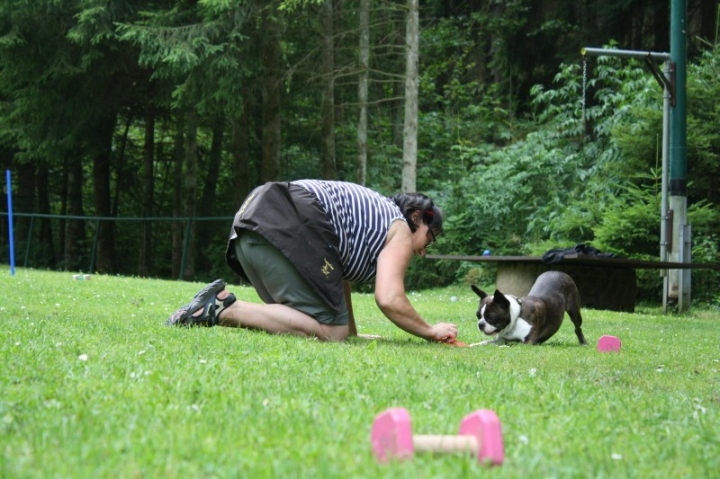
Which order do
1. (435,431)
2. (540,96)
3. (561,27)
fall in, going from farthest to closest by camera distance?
(561,27) → (540,96) → (435,431)

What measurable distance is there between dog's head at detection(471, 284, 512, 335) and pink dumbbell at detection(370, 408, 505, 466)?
466 centimetres

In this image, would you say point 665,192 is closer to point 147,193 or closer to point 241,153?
point 241,153

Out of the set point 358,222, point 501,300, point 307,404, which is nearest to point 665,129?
point 501,300

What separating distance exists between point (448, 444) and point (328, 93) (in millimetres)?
18821

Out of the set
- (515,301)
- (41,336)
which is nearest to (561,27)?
(515,301)

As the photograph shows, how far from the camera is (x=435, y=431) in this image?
3.01 metres

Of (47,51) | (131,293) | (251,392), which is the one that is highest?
(47,51)

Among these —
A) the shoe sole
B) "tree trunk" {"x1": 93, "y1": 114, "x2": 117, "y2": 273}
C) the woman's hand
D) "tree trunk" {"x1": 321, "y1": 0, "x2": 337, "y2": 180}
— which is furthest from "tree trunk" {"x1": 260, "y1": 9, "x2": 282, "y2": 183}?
the woman's hand

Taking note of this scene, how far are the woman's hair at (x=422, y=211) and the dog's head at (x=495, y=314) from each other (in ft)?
3.39

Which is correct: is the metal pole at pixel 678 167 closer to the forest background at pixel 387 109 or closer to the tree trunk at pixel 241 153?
the forest background at pixel 387 109

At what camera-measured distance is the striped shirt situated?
20.4 ft

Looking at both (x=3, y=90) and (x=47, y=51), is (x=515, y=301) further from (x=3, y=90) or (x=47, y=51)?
(x=3, y=90)

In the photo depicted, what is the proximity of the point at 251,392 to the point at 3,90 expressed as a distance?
2181 centimetres

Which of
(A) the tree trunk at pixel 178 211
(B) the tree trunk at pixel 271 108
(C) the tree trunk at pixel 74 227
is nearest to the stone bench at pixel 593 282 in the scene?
(B) the tree trunk at pixel 271 108
